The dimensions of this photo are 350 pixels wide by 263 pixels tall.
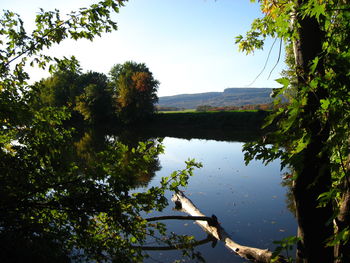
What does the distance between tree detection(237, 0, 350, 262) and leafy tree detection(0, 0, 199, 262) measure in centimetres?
169

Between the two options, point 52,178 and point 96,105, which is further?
point 96,105

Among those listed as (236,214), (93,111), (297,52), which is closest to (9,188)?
(297,52)

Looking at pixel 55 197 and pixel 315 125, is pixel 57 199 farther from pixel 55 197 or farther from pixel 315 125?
pixel 315 125

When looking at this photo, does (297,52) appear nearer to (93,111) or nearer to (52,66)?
(52,66)

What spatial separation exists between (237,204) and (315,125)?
412 inches

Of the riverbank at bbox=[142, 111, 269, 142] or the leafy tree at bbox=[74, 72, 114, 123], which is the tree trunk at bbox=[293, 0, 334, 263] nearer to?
the riverbank at bbox=[142, 111, 269, 142]

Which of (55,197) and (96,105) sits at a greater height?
(96,105)

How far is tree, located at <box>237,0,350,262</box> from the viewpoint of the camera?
2086mm

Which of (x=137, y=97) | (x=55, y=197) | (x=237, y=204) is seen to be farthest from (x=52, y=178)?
(x=137, y=97)

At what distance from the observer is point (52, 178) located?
10.8ft

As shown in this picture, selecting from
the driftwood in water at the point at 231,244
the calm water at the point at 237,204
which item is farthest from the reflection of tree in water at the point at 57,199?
the driftwood in water at the point at 231,244

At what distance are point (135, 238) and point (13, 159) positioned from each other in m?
1.76

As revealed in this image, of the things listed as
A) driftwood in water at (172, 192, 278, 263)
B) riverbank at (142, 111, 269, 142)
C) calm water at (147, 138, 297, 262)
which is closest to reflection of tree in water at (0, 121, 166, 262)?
calm water at (147, 138, 297, 262)

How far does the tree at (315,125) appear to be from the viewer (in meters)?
2.09
